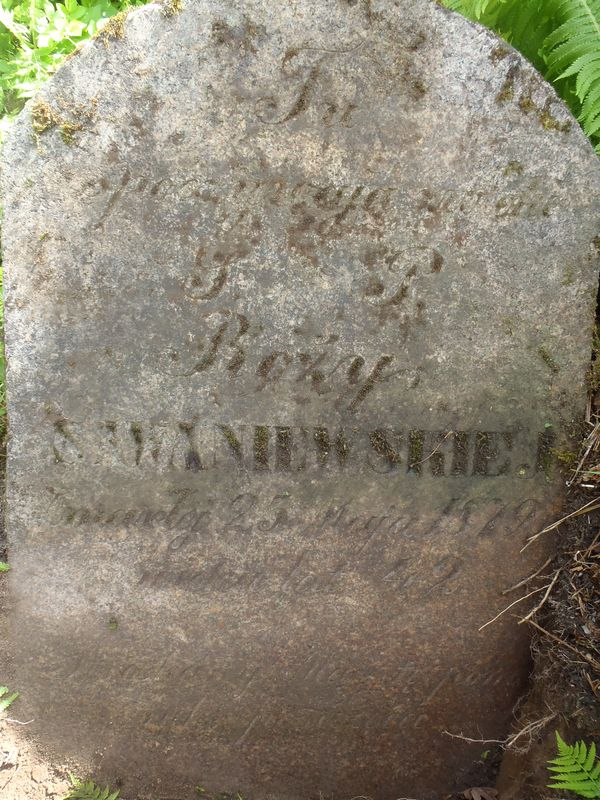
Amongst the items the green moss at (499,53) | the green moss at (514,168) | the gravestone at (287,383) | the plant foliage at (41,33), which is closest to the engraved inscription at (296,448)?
the gravestone at (287,383)

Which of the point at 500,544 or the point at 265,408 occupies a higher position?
the point at 265,408

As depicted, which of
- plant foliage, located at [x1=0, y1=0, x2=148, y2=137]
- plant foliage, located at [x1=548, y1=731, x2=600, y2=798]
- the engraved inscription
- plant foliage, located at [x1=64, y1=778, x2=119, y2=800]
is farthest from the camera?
plant foliage, located at [x1=0, y1=0, x2=148, y2=137]

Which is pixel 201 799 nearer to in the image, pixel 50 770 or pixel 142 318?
pixel 50 770

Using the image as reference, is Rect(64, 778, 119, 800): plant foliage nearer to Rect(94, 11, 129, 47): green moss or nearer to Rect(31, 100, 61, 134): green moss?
Rect(31, 100, 61, 134): green moss

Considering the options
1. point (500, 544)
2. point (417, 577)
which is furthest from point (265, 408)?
point (500, 544)

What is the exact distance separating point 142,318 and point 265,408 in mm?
573

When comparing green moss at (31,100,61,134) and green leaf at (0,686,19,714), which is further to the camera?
green leaf at (0,686,19,714)

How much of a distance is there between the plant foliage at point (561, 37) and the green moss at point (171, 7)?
1066 millimetres

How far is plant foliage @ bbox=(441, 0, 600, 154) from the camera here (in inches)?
92.1

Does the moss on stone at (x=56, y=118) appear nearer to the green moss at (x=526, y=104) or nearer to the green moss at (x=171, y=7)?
the green moss at (x=171, y=7)

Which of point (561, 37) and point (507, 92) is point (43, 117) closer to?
point (507, 92)

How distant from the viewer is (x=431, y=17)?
7.10 feet

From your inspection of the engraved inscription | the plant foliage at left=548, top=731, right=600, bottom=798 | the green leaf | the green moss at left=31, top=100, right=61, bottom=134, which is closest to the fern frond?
the engraved inscription

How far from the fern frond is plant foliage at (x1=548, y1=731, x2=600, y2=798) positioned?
7.29 ft
